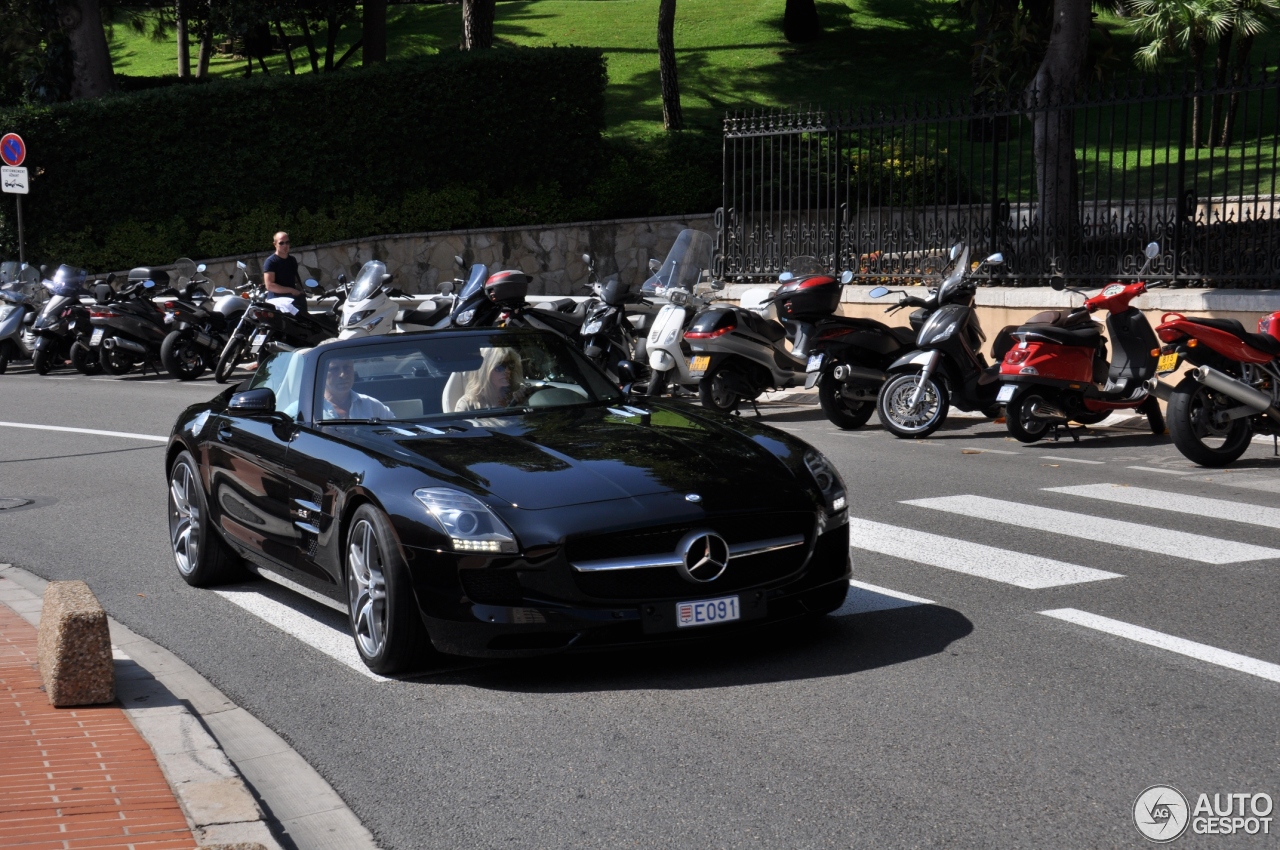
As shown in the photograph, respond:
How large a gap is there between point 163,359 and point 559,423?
1554 centimetres

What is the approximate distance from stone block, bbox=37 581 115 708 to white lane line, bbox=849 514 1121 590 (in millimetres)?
4054

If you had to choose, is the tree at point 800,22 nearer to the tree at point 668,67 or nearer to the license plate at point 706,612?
the tree at point 668,67

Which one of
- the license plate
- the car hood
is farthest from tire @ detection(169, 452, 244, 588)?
the license plate

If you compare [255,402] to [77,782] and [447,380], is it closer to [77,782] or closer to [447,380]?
[447,380]

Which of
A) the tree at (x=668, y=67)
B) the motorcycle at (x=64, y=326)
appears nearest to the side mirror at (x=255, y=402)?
the motorcycle at (x=64, y=326)

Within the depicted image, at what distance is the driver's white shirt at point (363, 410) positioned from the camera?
7.03m

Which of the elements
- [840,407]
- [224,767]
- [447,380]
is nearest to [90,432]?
[840,407]

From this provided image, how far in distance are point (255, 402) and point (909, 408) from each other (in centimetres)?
733

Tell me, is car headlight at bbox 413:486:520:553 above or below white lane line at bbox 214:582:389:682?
above

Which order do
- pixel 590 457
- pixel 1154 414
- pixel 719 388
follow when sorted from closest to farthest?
pixel 590 457, pixel 1154 414, pixel 719 388

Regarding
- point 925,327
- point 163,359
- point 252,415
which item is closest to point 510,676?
point 252,415

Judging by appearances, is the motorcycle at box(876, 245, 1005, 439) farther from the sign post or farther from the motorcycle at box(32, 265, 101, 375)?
the sign post

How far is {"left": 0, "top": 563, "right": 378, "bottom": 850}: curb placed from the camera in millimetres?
4457

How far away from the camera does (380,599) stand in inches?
238
